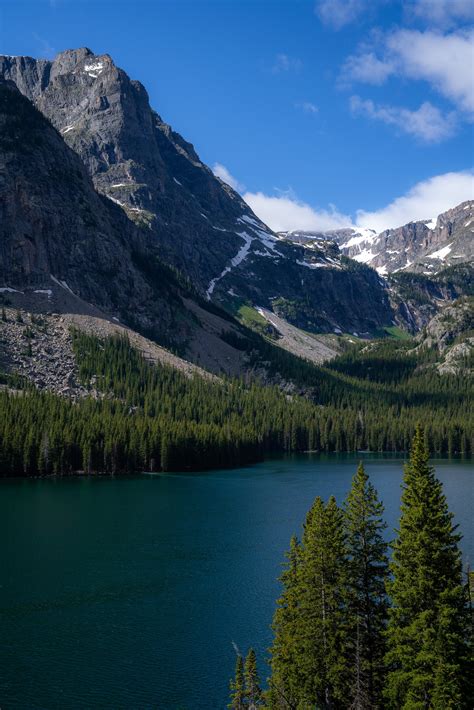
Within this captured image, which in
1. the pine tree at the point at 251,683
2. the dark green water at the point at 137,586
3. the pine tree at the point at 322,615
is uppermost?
the pine tree at the point at 322,615

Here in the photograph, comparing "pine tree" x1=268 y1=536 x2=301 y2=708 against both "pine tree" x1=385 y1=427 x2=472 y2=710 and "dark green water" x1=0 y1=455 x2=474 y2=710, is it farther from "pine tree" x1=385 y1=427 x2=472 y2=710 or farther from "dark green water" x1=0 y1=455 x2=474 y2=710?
"dark green water" x1=0 y1=455 x2=474 y2=710

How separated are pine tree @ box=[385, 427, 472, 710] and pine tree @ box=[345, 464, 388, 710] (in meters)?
1.27

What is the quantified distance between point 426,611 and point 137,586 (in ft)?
142

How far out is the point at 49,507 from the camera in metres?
106

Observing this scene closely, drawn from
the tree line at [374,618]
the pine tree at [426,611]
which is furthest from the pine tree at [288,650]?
the pine tree at [426,611]

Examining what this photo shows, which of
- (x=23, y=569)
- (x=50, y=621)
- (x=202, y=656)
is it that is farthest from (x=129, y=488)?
(x=202, y=656)

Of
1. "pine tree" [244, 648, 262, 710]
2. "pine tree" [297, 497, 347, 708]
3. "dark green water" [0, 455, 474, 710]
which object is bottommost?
"dark green water" [0, 455, 474, 710]

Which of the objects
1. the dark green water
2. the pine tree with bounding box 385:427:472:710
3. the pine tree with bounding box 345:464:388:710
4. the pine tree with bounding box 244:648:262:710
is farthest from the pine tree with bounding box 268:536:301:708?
the dark green water

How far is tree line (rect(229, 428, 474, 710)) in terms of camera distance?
29.7 meters

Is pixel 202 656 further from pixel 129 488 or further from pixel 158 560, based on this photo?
pixel 129 488

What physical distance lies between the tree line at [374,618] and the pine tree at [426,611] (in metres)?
0.05

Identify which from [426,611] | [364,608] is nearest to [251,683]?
[364,608]

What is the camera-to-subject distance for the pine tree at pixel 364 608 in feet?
108

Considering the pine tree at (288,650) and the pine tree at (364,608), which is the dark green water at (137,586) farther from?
the pine tree at (364,608)
